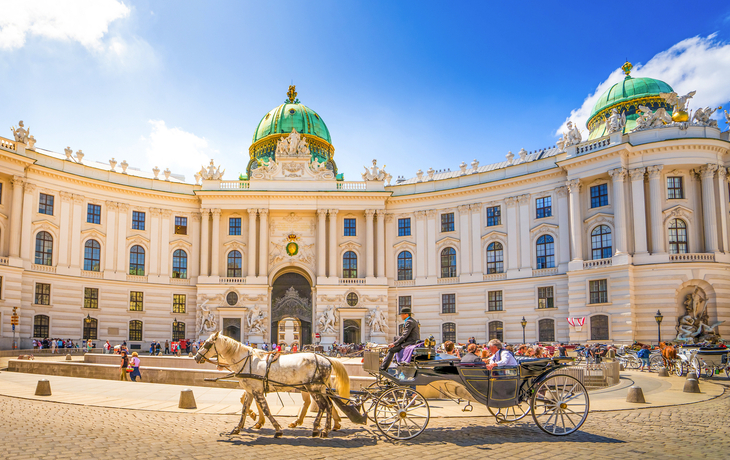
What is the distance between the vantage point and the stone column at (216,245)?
51.6 metres

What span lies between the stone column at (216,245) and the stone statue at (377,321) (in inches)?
573

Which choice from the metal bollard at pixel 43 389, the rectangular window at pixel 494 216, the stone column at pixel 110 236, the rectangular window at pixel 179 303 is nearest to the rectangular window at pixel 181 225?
the stone column at pixel 110 236

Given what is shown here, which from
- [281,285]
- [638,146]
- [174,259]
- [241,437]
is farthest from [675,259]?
[174,259]

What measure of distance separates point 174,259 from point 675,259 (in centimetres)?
4128

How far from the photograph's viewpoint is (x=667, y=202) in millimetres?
40875

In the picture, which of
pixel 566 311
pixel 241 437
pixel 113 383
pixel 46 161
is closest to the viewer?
pixel 241 437

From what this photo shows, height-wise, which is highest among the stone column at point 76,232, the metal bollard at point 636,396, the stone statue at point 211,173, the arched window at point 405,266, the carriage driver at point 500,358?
the stone statue at point 211,173

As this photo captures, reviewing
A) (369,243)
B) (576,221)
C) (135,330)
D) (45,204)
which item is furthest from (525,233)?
(45,204)

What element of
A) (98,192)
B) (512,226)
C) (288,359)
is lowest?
(288,359)

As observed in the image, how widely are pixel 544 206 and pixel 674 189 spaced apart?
9.52 metres

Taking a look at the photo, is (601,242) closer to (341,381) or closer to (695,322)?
(695,322)

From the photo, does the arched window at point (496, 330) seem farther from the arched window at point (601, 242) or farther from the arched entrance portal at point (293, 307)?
the arched entrance portal at point (293, 307)

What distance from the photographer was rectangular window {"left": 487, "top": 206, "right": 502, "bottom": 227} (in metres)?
49.1

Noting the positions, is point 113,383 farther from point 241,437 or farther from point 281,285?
point 281,285
